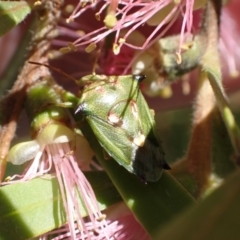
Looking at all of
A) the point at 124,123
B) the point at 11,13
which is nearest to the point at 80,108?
the point at 124,123

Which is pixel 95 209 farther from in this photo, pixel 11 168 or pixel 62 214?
pixel 11 168

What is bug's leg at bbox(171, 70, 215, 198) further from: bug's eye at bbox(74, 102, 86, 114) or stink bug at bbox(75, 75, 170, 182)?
bug's eye at bbox(74, 102, 86, 114)

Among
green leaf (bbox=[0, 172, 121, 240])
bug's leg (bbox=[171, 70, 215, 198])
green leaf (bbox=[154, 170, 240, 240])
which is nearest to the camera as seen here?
green leaf (bbox=[154, 170, 240, 240])

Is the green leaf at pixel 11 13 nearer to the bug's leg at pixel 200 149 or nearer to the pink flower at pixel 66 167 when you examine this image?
the pink flower at pixel 66 167

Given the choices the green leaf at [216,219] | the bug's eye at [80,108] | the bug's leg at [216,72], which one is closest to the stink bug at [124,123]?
the bug's eye at [80,108]

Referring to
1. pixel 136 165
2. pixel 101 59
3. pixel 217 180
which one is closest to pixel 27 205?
pixel 136 165

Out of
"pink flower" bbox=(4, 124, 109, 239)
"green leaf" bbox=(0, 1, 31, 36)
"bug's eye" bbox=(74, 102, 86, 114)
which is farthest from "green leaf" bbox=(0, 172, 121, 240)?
"green leaf" bbox=(0, 1, 31, 36)
